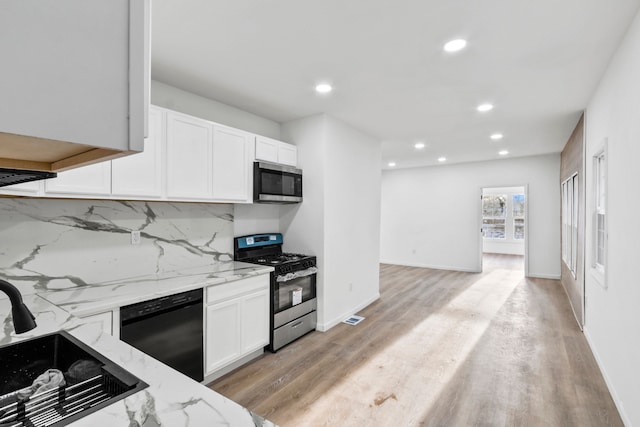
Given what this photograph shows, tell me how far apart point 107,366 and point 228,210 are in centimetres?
245

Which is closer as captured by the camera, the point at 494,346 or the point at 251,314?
the point at 251,314

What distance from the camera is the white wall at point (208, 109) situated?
2.97m

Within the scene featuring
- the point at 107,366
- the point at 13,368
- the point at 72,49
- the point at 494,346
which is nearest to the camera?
the point at 72,49

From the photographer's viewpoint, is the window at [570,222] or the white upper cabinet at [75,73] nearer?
the white upper cabinet at [75,73]

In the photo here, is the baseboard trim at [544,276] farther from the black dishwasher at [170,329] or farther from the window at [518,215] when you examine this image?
the black dishwasher at [170,329]

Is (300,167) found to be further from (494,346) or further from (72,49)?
(72,49)

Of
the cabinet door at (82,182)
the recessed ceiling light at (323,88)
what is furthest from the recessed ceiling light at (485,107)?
the cabinet door at (82,182)

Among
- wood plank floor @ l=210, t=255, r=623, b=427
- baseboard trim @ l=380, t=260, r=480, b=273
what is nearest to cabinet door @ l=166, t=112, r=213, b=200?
wood plank floor @ l=210, t=255, r=623, b=427

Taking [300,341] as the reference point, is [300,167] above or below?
above

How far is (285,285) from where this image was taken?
3363 mm

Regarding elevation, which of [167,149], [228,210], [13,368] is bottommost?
[13,368]

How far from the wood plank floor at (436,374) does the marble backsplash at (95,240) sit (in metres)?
1.22

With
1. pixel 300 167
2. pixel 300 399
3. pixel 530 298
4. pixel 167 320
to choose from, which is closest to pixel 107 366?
pixel 167 320

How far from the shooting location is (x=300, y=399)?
8.13 feet
